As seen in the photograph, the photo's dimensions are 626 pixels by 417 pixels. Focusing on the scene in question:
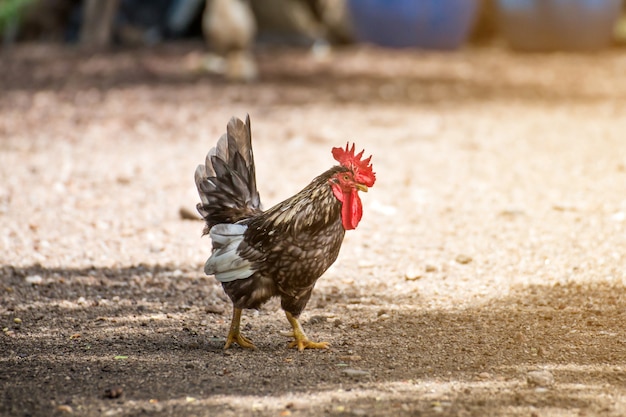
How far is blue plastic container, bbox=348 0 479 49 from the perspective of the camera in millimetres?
16125

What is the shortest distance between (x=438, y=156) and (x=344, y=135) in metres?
1.34

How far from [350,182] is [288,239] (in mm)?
398

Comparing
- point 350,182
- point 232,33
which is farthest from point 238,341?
point 232,33

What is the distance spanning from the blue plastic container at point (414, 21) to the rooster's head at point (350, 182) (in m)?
12.5

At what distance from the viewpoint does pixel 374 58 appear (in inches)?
601

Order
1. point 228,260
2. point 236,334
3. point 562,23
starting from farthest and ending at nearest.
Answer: point 562,23, point 236,334, point 228,260

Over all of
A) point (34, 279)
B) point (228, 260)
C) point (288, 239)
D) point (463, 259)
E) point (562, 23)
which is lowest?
point (34, 279)

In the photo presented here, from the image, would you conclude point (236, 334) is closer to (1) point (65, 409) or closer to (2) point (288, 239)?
(2) point (288, 239)


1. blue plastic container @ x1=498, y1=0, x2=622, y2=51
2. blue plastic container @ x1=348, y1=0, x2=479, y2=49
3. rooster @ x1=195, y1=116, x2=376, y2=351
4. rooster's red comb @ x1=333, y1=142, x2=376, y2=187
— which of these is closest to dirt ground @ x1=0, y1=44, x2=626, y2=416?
rooster @ x1=195, y1=116, x2=376, y2=351

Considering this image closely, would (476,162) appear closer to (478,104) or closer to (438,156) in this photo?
(438,156)

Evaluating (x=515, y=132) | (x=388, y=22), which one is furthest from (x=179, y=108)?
(x=388, y=22)

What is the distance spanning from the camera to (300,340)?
4305 millimetres

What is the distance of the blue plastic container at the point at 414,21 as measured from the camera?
52.9ft

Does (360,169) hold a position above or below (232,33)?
below
